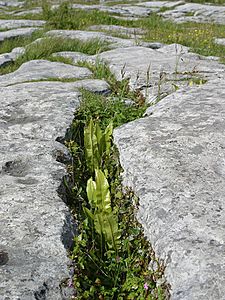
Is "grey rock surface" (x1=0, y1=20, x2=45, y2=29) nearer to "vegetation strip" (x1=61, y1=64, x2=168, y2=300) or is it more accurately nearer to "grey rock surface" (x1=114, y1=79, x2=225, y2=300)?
"grey rock surface" (x1=114, y1=79, x2=225, y2=300)

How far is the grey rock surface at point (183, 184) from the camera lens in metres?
2.07

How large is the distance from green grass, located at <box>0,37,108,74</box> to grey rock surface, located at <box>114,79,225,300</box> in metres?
4.30

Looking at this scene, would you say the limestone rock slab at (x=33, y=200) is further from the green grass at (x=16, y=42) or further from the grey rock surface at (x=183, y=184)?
the green grass at (x=16, y=42)

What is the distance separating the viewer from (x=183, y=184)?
105 inches

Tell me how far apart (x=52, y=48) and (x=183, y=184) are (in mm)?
6150

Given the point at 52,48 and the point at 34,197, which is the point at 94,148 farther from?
the point at 52,48

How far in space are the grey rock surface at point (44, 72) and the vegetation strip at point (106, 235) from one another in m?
2.54

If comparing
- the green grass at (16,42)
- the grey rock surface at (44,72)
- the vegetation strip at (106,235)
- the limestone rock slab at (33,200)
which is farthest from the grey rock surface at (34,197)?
the green grass at (16,42)

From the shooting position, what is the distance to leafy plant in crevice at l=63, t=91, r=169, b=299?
2.34m

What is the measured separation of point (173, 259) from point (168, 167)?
32.1 inches

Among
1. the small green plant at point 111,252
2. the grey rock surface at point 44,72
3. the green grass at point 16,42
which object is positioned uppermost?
the grey rock surface at point 44,72

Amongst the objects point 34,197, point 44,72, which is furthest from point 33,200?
point 44,72

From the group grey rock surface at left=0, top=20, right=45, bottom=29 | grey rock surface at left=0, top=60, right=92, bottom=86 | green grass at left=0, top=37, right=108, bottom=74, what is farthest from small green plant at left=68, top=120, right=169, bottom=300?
grey rock surface at left=0, top=20, right=45, bottom=29

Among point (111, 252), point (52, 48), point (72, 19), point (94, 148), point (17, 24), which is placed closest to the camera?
point (111, 252)
